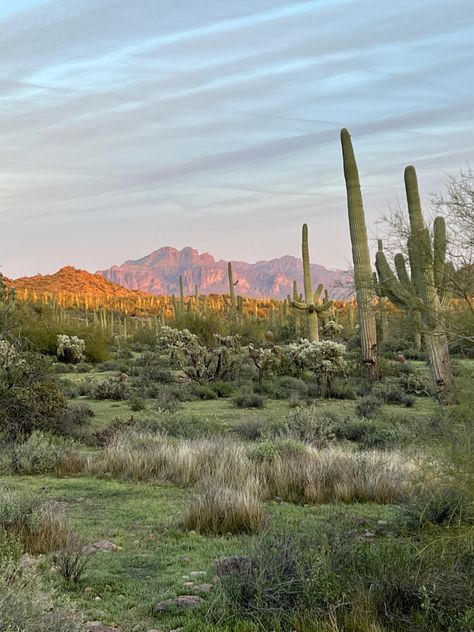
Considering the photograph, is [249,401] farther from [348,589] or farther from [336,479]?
[348,589]

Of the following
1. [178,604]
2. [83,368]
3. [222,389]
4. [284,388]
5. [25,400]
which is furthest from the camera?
[83,368]

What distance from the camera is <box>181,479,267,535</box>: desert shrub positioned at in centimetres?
760

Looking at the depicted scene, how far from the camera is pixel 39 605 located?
163 inches

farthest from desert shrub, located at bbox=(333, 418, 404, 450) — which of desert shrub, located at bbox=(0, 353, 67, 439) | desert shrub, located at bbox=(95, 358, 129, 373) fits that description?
desert shrub, located at bbox=(95, 358, 129, 373)

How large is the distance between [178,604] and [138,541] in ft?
6.63

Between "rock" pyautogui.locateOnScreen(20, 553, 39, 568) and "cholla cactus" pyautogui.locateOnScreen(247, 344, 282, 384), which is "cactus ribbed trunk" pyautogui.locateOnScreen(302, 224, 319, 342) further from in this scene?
"rock" pyautogui.locateOnScreen(20, 553, 39, 568)

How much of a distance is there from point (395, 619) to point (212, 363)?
21.3 meters

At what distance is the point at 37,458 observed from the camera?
1127cm

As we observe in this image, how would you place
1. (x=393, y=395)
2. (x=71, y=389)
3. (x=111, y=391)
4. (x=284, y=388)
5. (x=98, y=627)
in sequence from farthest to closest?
(x=284, y=388) → (x=71, y=389) → (x=111, y=391) → (x=393, y=395) → (x=98, y=627)

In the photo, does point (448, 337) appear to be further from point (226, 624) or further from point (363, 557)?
point (226, 624)

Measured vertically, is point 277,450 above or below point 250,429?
above

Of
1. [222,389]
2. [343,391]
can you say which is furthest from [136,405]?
[343,391]

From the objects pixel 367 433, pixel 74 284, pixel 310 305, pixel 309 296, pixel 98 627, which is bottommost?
pixel 367 433

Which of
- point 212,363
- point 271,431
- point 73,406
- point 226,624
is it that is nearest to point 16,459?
point 271,431
